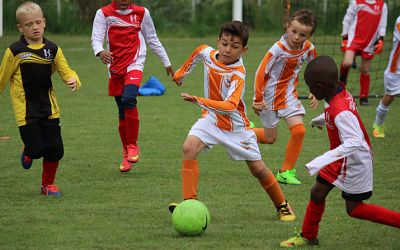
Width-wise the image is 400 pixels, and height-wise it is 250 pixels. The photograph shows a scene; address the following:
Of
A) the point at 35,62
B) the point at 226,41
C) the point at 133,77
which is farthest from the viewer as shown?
the point at 133,77

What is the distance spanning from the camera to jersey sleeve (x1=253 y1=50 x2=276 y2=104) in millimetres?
7496

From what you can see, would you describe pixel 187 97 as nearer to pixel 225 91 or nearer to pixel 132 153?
pixel 225 91

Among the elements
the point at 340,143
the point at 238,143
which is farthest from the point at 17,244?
the point at 340,143

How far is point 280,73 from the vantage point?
7.85 m

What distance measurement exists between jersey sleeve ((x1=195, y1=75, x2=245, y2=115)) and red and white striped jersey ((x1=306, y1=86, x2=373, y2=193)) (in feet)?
2.88

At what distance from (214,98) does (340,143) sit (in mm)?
1303

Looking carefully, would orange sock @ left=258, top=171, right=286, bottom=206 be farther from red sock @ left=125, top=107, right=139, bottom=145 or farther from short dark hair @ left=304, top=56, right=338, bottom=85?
red sock @ left=125, top=107, right=139, bottom=145

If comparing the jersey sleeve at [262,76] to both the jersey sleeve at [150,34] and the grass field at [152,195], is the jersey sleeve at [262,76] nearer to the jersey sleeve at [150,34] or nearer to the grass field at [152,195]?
the grass field at [152,195]

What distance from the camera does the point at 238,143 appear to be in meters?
6.23

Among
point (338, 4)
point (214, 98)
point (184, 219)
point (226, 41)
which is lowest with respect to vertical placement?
point (338, 4)

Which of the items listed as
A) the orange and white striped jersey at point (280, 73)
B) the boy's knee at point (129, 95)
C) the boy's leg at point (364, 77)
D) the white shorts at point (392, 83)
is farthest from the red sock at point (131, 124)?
the boy's leg at point (364, 77)

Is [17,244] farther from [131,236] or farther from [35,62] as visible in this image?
[35,62]

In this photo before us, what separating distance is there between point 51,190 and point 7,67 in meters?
1.14

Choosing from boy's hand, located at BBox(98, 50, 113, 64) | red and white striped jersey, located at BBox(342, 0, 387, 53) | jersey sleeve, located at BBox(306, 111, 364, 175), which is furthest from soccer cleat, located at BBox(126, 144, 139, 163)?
red and white striped jersey, located at BBox(342, 0, 387, 53)
